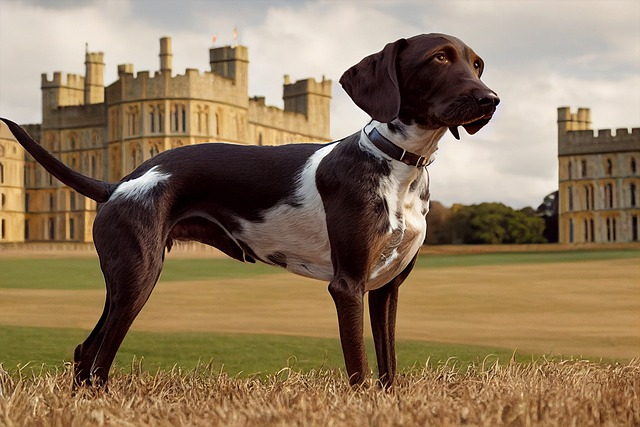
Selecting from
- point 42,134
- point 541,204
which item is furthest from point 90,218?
point 541,204

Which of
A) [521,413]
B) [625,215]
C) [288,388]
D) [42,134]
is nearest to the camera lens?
[521,413]

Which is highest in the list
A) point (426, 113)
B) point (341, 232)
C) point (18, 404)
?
point (426, 113)

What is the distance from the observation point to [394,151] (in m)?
3.14

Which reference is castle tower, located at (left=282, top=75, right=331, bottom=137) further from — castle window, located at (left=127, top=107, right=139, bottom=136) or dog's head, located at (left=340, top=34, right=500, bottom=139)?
dog's head, located at (left=340, top=34, right=500, bottom=139)

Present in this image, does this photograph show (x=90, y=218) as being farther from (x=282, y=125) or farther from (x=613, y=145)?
(x=613, y=145)

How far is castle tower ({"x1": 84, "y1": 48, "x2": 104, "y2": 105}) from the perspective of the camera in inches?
1800

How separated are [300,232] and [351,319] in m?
0.41

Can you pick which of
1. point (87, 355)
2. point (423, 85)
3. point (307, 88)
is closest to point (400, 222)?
point (423, 85)

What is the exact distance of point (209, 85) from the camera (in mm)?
39094

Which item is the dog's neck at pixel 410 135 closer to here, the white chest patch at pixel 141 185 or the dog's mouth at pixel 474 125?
the dog's mouth at pixel 474 125

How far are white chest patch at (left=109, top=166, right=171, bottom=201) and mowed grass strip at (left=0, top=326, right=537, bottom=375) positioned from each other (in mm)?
1494

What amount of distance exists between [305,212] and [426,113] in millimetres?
589

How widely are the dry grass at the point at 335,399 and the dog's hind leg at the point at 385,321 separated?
10 centimetres

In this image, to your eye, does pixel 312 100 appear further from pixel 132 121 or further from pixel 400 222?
pixel 400 222
